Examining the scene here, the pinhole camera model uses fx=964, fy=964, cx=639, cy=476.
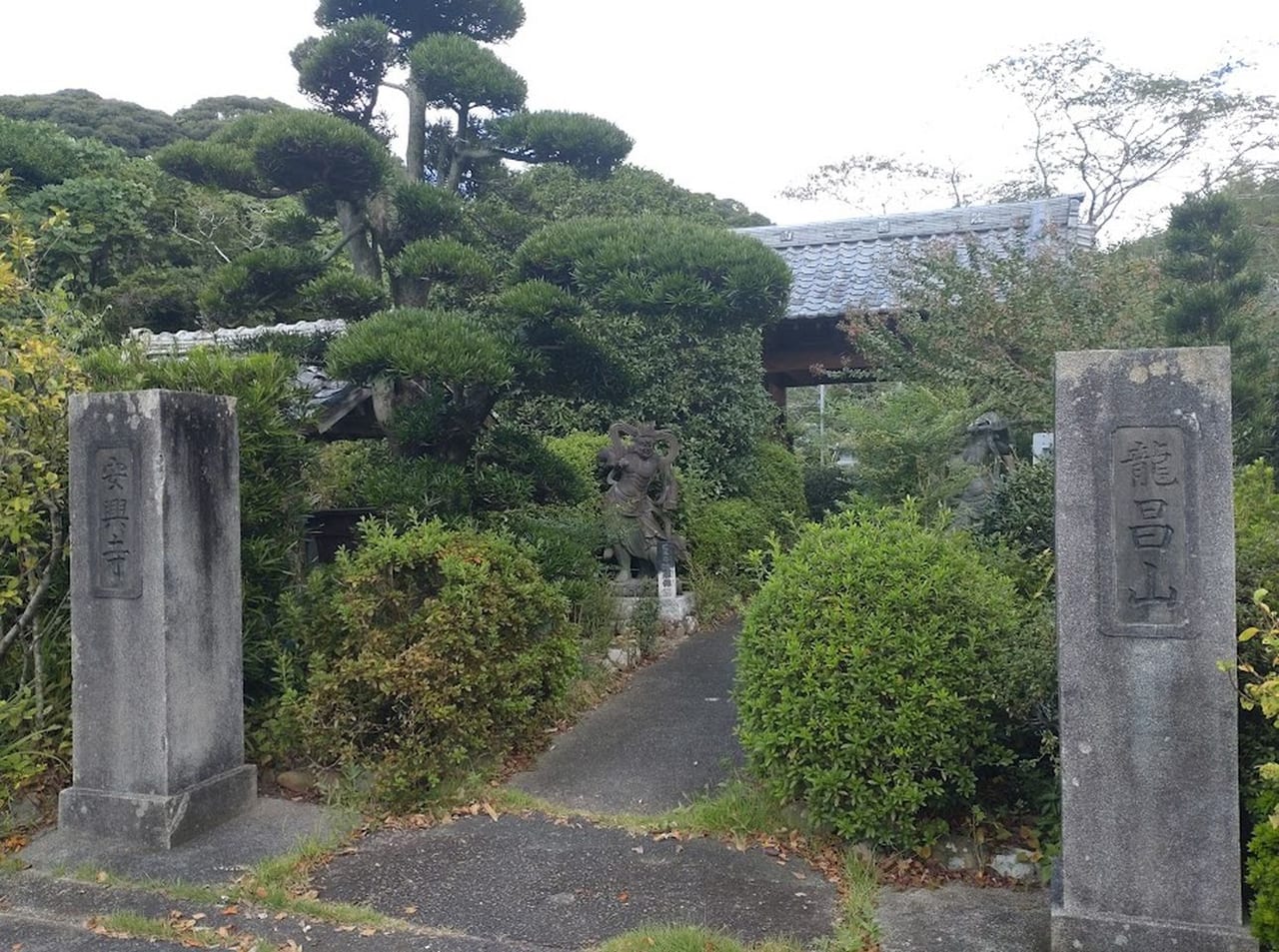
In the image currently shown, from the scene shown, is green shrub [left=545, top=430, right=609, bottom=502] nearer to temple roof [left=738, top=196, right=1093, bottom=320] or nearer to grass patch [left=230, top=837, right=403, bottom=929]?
temple roof [left=738, top=196, right=1093, bottom=320]

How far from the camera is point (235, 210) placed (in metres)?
16.9

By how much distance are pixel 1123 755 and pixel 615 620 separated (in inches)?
201

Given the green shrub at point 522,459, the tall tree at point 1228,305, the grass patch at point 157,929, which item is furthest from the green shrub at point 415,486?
the tall tree at point 1228,305

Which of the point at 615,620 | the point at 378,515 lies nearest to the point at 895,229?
the point at 615,620

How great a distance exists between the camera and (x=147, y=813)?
15.6 ft

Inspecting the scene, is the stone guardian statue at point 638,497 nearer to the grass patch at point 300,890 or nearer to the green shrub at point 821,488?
the grass patch at point 300,890

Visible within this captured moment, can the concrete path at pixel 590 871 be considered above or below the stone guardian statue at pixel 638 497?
below

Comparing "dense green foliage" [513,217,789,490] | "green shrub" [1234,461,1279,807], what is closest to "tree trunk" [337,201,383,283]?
"dense green foliage" [513,217,789,490]

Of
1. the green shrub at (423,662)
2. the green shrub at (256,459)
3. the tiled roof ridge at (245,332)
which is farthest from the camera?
the tiled roof ridge at (245,332)

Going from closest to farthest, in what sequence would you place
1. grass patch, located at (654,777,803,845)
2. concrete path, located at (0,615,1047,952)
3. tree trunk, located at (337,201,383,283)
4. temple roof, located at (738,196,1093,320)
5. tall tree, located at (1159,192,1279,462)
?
concrete path, located at (0,615,1047,952), grass patch, located at (654,777,803,845), tree trunk, located at (337,201,383,283), tall tree, located at (1159,192,1279,462), temple roof, located at (738,196,1093,320)

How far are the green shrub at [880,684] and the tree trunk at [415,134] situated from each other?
6331 millimetres

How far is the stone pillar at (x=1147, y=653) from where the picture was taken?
10.8 ft

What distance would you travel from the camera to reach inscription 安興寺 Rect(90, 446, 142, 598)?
4805 millimetres

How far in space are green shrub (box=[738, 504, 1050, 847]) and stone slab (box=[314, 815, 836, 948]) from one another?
42cm
